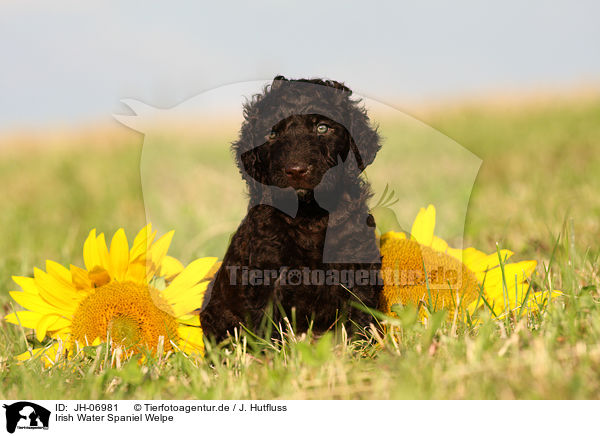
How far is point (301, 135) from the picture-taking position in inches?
123

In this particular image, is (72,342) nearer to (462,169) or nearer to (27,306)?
(27,306)

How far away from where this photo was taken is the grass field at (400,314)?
8.91 ft

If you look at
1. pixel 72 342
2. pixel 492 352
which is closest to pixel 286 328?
pixel 492 352

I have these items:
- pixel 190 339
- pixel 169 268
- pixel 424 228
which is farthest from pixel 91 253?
pixel 424 228

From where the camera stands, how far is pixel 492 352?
2.92 m

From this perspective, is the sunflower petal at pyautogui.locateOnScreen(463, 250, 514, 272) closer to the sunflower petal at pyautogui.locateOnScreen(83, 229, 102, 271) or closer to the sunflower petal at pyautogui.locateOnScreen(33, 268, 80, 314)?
the sunflower petal at pyautogui.locateOnScreen(83, 229, 102, 271)

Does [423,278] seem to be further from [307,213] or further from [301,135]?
[301,135]

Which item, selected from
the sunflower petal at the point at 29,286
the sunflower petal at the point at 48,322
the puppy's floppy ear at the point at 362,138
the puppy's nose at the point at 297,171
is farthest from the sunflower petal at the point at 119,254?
the puppy's floppy ear at the point at 362,138

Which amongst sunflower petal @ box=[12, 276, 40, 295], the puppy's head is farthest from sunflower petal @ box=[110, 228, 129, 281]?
the puppy's head

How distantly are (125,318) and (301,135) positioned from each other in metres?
1.60

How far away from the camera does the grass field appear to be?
107 inches
